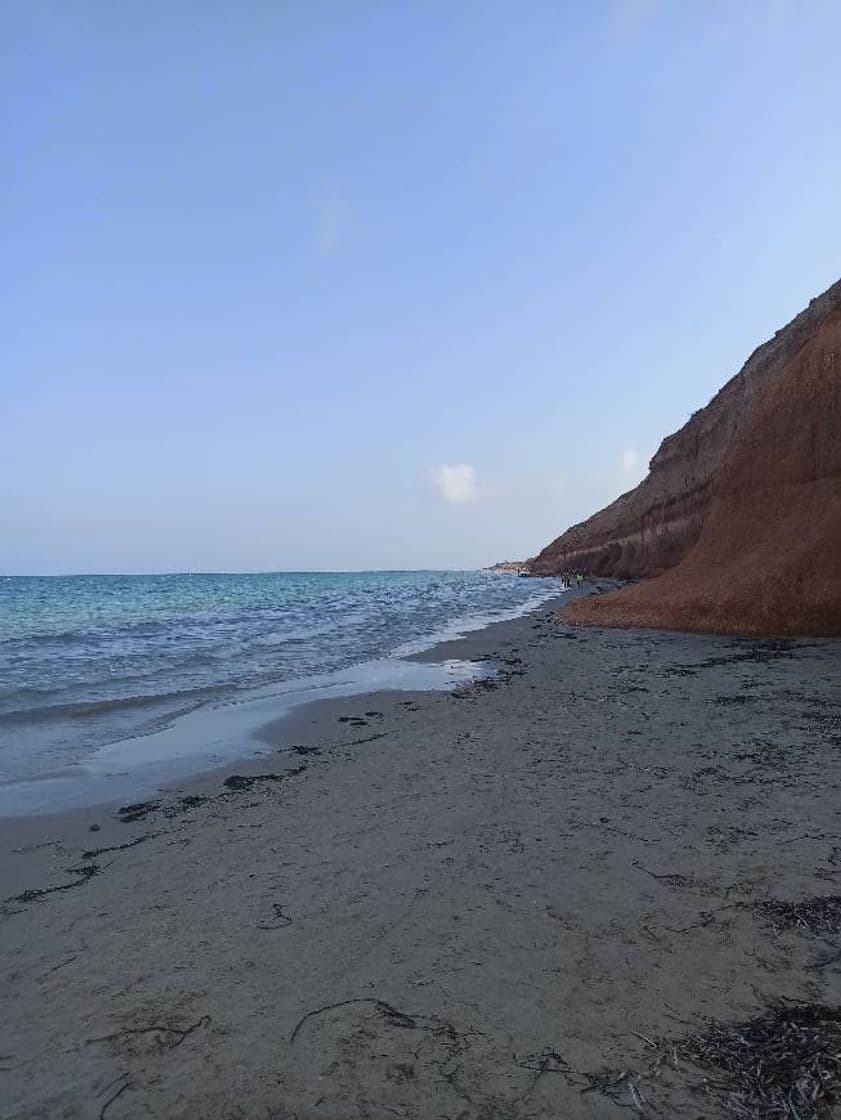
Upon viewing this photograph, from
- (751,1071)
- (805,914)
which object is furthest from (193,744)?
(751,1071)

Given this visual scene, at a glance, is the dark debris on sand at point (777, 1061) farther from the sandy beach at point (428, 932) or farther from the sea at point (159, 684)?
the sea at point (159, 684)

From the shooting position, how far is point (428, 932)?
138 inches

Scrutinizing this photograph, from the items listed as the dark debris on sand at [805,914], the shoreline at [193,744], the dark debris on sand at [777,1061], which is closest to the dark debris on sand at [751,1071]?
the dark debris on sand at [777,1061]

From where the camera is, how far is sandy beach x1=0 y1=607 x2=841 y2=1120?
247 cm

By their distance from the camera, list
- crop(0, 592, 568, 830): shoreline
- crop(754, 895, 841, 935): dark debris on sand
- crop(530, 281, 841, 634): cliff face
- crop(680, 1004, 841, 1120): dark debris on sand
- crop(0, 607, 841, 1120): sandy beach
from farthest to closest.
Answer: crop(530, 281, 841, 634): cliff face → crop(0, 592, 568, 830): shoreline → crop(754, 895, 841, 935): dark debris on sand → crop(0, 607, 841, 1120): sandy beach → crop(680, 1004, 841, 1120): dark debris on sand

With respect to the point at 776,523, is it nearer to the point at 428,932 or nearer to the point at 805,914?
the point at 805,914

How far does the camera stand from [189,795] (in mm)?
6633

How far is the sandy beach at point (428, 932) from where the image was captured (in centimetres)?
247

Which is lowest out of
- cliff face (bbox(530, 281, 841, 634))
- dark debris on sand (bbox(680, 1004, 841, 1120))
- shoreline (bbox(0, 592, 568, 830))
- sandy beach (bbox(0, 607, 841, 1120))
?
shoreline (bbox(0, 592, 568, 830))

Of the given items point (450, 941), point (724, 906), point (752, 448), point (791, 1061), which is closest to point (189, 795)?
point (450, 941)

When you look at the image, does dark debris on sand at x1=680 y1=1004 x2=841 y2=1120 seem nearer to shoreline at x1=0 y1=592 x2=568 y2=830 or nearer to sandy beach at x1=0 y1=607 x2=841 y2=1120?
sandy beach at x1=0 y1=607 x2=841 y2=1120

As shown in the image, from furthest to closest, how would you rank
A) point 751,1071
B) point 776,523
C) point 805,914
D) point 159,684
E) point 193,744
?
1. point 776,523
2. point 159,684
3. point 193,744
4. point 805,914
5. point 751,1071

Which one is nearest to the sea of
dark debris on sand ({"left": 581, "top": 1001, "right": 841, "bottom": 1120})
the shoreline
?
the shoreline

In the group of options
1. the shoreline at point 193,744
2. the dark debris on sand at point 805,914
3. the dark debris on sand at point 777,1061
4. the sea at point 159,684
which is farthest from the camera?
the sea at point 159,684
